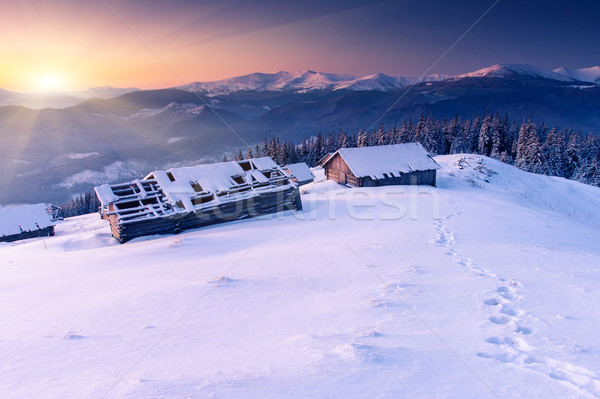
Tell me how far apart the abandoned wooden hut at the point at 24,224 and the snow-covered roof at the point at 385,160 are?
124ft

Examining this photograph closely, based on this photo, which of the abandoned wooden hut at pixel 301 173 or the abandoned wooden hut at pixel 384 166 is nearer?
the abandoned wooden hut at pixel 384 166

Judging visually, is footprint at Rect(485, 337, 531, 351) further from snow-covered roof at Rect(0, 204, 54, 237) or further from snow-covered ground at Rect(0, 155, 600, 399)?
snow-covered roof at Rect(0, 204, 54, 237)

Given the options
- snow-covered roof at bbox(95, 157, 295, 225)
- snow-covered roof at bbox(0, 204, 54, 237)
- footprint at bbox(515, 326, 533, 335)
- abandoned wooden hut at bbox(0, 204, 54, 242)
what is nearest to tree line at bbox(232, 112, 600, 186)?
snow-covered roof at bbox(0, 204, 54, 237)

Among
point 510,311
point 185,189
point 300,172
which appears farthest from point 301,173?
point 510,311

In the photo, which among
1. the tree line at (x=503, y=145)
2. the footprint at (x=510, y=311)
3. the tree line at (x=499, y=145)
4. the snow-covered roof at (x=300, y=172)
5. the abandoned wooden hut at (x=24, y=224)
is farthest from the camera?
the tree line at (x=499, y=145)

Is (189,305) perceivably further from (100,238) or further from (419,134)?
(419,134)

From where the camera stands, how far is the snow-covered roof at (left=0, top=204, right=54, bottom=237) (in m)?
34.2

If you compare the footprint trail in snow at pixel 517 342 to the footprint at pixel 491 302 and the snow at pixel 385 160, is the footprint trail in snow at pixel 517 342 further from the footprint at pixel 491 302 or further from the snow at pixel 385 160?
the snow at pixel 385 160

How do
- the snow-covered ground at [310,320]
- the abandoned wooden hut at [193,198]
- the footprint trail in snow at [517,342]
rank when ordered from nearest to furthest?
the snow-covered ground at [310,320]
the footprint trail in snow at [517,342]
the abandoned wooden hut at [193,198]

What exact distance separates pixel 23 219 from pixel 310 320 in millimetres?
45582

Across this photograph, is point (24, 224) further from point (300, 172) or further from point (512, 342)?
point (512, 342)

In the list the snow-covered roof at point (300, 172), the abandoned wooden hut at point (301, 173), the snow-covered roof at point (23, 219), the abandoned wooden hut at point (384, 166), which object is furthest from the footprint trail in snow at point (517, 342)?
the snow-covered roof at point (23, 219)

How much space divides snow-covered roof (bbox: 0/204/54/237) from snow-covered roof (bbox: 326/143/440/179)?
38472 millimetres

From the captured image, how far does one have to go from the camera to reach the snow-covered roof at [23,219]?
34219 mm
